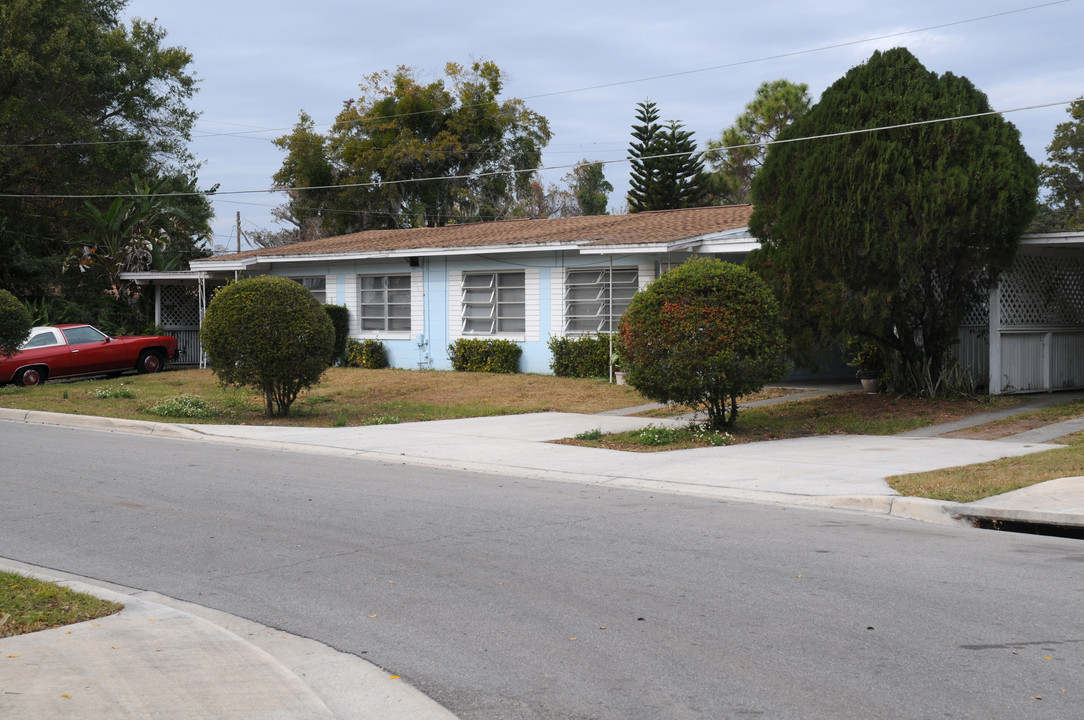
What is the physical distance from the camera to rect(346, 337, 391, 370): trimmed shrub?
27.1 m

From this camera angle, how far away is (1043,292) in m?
18.7

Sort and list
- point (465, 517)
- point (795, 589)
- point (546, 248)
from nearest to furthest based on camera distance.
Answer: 1. point (795, 589)
2. point (465, 517)
3. point (546, 248)

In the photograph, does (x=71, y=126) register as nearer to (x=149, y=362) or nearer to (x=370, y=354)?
→ (x=149, y=362)

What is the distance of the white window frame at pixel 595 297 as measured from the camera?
22.9 m

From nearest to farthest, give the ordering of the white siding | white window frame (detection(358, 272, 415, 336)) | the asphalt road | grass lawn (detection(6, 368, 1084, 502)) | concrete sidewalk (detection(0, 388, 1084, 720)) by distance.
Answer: concrete sidewalk (detection(0, 388, 1084, 720))
the asphalt road
grass lawn (detection(6, 368, 1084, 502))
the white siding
white window frame (detection(358, 272, 415, 336))

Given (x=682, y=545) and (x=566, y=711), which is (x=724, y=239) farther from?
(x=566, y=711)

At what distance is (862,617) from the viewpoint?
19.1 ft

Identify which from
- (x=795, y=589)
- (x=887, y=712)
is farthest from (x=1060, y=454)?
(x=887, y=712)

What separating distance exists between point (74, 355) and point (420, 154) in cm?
2553

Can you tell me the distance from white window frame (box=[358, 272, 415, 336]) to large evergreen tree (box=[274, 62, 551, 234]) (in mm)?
20613

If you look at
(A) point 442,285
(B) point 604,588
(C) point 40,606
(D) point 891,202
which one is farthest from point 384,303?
(C) point 40,606

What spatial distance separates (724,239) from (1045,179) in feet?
110

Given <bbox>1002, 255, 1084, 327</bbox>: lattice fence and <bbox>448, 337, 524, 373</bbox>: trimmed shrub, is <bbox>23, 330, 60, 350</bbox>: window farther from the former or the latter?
<bbox>1002, 255, 1084, 327</bbox>: lattice fence

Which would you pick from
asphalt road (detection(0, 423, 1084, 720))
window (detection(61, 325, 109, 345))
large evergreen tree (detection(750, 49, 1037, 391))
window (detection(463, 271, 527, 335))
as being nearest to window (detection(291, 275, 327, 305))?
window (detection(463, 271, 527, 335))
